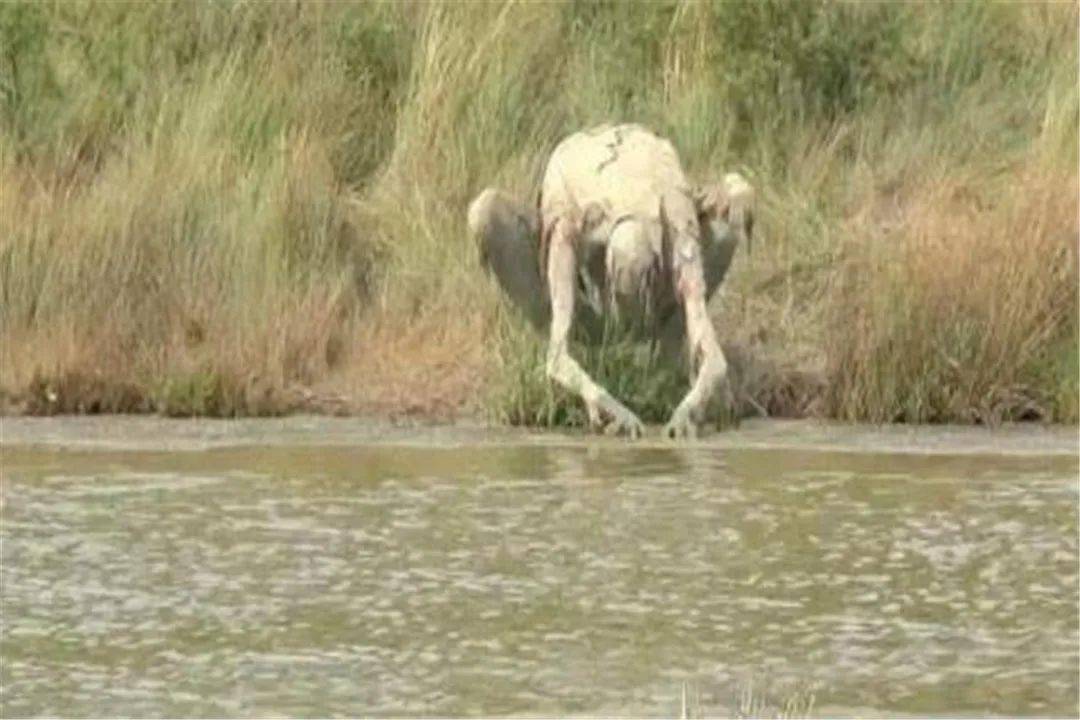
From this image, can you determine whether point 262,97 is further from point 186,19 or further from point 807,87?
point 807,87

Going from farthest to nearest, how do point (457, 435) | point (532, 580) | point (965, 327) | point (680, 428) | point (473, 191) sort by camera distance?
1. point (473, 191)
2. point (965, 327)
3. point (457, 435)
4. point (680, 428)
5. point (532, 580)

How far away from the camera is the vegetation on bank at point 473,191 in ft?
43.7

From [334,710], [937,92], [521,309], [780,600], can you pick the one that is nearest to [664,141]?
[521,309]

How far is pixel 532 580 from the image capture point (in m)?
10.1

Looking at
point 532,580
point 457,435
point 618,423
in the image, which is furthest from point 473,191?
point 532,580

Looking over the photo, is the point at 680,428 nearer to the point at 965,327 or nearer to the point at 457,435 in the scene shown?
the point at 457,435

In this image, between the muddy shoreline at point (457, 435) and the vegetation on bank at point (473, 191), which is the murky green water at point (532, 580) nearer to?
the muddy shoreline at point (457, 435)

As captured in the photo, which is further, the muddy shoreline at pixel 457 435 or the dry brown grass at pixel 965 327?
the dry brown grass at pixel 965 327

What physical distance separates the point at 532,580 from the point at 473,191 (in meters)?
5.57

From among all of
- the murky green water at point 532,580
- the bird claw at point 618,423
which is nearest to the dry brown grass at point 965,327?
the murky green water at point 532,580

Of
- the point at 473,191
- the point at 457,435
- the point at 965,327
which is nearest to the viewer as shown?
the point at 457,435

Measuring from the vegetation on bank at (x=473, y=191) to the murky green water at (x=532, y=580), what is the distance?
0.90 metres

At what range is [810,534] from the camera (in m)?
10.9

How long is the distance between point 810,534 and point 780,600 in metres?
1.08
